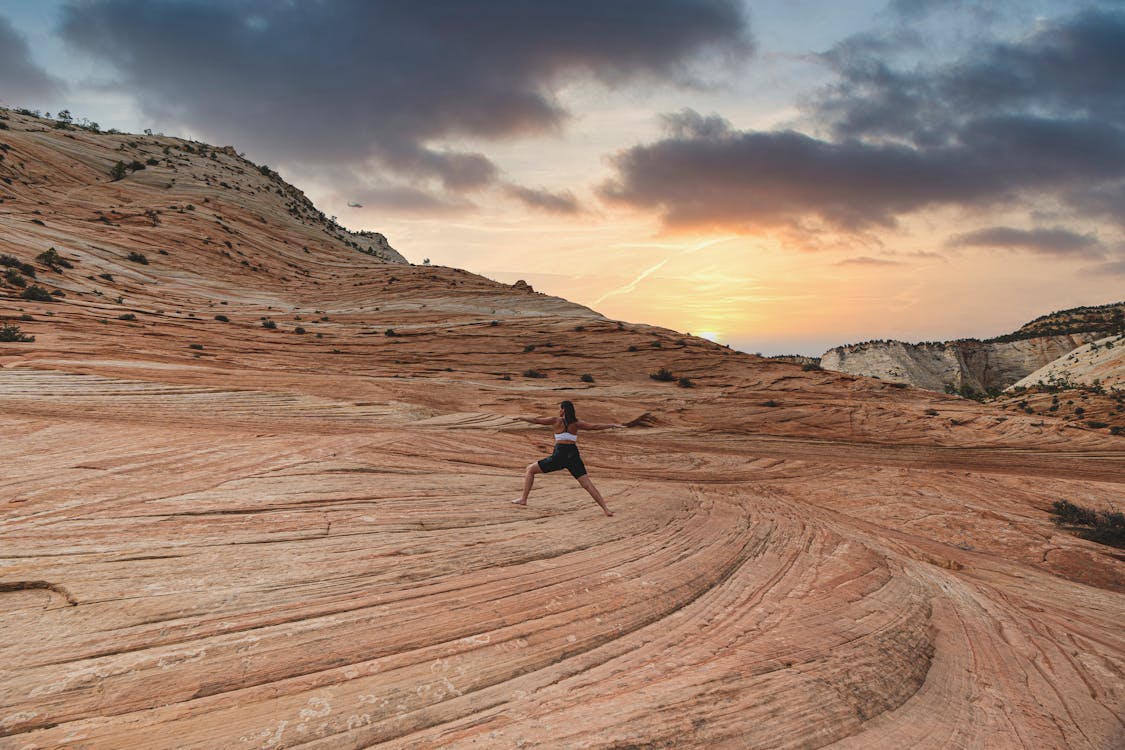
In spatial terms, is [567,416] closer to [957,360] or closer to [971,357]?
[957,360]

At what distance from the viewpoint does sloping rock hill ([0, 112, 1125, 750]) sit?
4004 millimetres

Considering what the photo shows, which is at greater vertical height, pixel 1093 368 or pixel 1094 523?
pixel 1093 368

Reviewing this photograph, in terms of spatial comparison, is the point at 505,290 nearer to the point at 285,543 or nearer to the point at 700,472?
the point at 700,472

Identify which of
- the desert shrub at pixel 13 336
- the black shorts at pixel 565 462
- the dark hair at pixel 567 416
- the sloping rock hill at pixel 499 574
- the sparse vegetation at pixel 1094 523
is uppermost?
the desert shrub at pixel 13 336

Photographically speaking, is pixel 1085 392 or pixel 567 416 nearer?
pixel 567 416

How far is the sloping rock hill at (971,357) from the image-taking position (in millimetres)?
68894

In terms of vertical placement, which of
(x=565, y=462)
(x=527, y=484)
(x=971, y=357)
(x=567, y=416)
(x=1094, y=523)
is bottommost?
(x=1094, y=523)

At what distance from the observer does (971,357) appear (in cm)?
7312

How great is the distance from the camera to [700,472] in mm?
15234

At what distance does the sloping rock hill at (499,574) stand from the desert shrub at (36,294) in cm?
311

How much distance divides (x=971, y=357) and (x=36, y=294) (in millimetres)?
93452

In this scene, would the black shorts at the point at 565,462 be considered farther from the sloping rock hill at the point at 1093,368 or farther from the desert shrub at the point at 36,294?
the sloping rock hill at the point at 1093,368

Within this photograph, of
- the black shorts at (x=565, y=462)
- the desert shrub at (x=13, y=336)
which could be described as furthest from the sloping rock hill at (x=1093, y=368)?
the desert shrub at (x=13, y=336)

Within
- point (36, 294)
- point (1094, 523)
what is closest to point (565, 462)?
point (1094, 523)
